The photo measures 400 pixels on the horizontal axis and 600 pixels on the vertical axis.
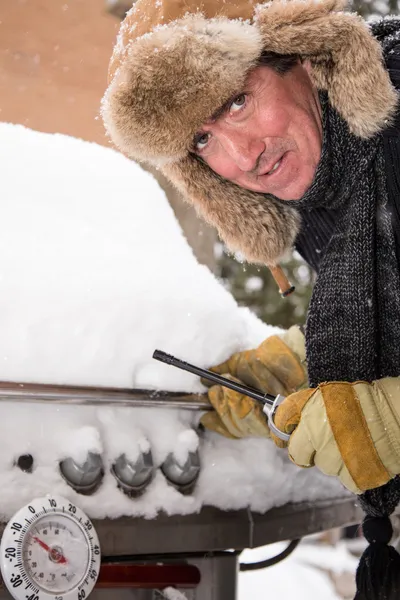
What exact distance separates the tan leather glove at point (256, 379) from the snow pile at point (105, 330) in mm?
35

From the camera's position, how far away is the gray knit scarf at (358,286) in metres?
1.40

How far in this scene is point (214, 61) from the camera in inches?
53.6

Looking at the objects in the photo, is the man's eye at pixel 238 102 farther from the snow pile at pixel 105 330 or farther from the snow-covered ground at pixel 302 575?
the snow-covered ground at pixel 302 575

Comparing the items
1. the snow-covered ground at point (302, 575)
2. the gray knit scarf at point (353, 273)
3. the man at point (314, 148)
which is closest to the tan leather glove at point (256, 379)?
the man at point (314, 148)

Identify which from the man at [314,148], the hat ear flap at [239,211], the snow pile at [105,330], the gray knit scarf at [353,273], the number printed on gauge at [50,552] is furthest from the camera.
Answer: the hat ear flap at [239,211]

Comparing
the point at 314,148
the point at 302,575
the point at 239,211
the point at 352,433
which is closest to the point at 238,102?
the point at 314,148

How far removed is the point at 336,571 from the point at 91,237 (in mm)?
3569

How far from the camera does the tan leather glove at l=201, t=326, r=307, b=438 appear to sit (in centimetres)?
138

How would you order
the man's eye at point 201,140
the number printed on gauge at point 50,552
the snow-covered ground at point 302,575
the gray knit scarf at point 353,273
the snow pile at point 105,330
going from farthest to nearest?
the snow-covered ground at point 302,575 → the man's eye at point 201,140 → the gray knit scarf at point 353,273 → the snow pile at point 105,330 → the number printed on gauge at point 50,552

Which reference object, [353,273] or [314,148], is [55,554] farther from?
[314,148]

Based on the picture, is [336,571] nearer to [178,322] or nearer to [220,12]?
[178,322]

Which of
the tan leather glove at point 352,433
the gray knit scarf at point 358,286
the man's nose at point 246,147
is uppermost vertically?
the man's nose at point 246,147

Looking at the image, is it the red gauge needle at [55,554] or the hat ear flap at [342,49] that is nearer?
the red gauge needle at [55,554]

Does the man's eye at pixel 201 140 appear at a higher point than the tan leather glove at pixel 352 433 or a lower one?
higher
